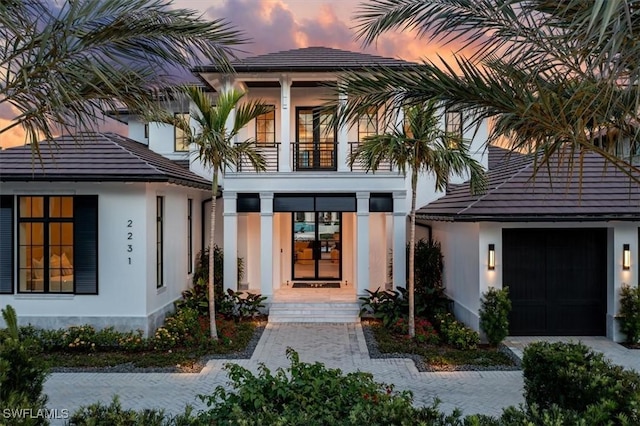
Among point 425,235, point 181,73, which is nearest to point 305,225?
point 425,235

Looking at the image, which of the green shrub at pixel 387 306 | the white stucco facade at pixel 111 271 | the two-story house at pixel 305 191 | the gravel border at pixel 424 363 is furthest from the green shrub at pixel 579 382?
the white stucco facade at pixel 111 271

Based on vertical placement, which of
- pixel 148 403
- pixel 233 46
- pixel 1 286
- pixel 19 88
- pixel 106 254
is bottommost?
pixel 148 403

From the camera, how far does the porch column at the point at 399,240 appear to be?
13234 millimetres

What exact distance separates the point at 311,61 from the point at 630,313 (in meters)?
11.5

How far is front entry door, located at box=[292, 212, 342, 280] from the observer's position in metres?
16.5

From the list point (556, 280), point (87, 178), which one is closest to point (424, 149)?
point (556, 280)

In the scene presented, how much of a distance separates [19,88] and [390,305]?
1000 cm

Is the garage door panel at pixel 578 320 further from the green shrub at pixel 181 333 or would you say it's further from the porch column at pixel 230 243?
the porch column at pixel 230 243

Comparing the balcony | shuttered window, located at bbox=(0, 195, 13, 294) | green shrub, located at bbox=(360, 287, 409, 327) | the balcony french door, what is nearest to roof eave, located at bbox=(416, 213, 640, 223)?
green shrub, located at bbox=(360, 287, 409, 327)

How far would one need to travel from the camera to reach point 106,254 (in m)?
10.4

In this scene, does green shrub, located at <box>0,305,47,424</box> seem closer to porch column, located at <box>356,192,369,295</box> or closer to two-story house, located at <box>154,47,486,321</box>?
two-story house, located at <box>154,47,486,321</box>

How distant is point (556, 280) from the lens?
10.6 metres

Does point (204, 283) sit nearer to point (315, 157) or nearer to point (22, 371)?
point (315, 157)

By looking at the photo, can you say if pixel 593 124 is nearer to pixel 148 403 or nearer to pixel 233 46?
pixel 233 46
